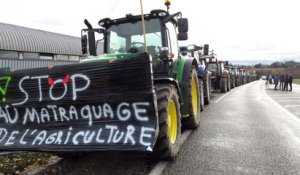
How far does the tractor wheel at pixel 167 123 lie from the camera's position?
5.28 metres

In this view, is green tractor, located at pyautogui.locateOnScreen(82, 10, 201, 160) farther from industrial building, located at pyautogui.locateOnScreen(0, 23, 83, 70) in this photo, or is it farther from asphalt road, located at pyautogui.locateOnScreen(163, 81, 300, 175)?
industrial building, located at pyautogui.locateOnScreen(0, 23, 83, 70)

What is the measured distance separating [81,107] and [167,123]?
4.28 ft

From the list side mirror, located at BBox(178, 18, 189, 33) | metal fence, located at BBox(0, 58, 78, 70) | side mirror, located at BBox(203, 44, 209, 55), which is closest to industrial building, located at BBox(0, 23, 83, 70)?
metal fence, located at BBox(0, 58, 78, 70)

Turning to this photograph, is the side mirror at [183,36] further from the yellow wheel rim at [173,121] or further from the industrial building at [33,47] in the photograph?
the industrial building at [33,47]

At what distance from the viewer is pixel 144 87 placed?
479cm

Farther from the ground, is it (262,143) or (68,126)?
(68,126)

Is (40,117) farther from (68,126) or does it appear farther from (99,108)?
(99,108)

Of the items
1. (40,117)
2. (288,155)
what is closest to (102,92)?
(40,117)

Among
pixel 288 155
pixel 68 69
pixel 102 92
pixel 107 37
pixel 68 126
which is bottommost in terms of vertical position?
pixel 288 155

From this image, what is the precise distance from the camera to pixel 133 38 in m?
7.38

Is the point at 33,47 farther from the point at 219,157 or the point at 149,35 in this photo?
the point at 219,157

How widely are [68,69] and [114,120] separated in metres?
1.05

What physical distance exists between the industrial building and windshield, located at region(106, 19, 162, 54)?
18.1m

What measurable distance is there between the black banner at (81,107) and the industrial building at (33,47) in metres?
19.6
